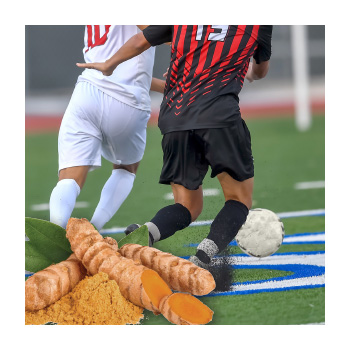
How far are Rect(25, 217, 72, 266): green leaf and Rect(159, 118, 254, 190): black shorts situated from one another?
0.48 metres

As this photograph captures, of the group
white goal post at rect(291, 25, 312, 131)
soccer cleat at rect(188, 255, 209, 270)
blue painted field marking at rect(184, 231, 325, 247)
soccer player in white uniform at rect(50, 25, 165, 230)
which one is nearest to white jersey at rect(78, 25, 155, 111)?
soccer player in white uniform at rect(50, 25, 165, 230)

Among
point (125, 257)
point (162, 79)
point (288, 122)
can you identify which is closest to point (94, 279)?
point (125, 257)

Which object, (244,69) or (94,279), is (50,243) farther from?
(244,69)

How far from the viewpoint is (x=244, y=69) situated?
2.43 metres

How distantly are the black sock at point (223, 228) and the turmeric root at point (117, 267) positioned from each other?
0.23 metres

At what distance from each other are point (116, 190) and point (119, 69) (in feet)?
1.65

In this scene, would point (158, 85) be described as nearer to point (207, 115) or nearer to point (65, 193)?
point (207, 115)

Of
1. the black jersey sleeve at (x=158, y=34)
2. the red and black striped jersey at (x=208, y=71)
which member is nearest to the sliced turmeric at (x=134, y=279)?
the red and black striped jersey at (x=208, y=71)

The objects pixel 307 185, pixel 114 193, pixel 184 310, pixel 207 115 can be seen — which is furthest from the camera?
pixel 307 185

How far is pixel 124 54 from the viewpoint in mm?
2506

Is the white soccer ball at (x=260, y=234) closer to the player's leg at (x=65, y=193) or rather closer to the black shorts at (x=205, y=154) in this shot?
the black shorts at (x=205, y=154)

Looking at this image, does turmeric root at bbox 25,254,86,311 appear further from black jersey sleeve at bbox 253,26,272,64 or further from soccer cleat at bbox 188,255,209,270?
black jersey sleeve at bbox 253,26,272,64

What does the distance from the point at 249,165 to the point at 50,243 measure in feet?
2.63

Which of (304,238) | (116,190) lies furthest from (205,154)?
(304,238)
